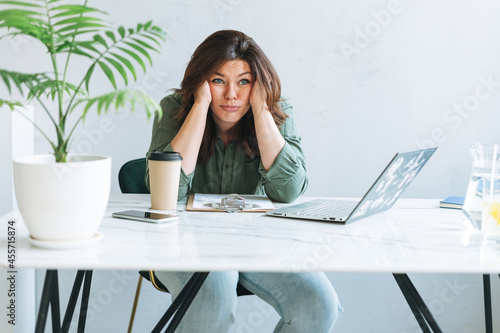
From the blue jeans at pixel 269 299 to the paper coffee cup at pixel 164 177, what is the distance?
0.60ft

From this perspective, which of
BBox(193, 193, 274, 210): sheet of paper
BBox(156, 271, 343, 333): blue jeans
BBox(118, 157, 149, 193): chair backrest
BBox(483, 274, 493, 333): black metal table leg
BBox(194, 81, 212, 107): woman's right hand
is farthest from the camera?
BBox(118, 157, 149, 193): chair backrest

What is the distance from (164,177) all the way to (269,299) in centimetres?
44

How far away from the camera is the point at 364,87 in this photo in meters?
2.45

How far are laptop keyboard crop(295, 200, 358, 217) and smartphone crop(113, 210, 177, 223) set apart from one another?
33 centimetres

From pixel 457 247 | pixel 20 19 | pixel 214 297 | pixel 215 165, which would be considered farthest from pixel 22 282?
pixel 457 247

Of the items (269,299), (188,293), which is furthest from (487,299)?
(188,293)

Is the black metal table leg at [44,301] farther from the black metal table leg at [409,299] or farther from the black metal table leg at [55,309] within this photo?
the black metal table leg at [409,299]

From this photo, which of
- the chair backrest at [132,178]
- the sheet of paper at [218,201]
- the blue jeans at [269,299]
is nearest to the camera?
the blue jeans at [269,299]

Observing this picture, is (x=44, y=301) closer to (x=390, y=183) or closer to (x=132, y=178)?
(x=390, y=183)

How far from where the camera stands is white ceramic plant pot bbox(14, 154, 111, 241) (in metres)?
0.93

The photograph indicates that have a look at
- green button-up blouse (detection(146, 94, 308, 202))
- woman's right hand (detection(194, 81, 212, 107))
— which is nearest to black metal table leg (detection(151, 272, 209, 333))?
green button-up blouse (detection(146, 94, 308, 202))

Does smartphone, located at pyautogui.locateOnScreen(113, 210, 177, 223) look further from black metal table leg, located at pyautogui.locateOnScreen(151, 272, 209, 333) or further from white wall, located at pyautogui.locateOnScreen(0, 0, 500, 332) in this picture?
white wall, located at pyautogui.locateOnScreen(0, 0, 500, 332)

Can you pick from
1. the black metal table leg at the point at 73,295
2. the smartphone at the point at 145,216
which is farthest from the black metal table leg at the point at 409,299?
the black metal table leg at the point at 73,295

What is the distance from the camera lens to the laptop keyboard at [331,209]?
1320 millimetres
